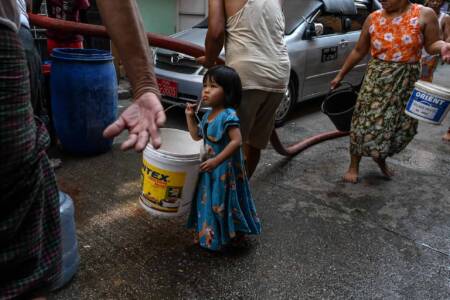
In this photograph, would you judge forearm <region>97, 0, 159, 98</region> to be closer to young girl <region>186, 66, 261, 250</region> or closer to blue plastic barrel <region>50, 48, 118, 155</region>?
young girl <region>186, 66, 261, 250</region>

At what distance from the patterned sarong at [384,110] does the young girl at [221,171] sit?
1672 millimetres

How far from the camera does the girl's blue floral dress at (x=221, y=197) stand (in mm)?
2301

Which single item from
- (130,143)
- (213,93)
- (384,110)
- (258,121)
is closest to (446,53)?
(384,110)

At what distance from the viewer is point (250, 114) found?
9.09 feet

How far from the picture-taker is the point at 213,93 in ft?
7.45

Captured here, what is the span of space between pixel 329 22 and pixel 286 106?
1625 mm

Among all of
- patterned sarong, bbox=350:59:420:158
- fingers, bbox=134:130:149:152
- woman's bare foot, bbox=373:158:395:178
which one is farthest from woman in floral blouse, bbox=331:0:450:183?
fingers, bbox=134:130:149:152

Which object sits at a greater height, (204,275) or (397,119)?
(397,119)

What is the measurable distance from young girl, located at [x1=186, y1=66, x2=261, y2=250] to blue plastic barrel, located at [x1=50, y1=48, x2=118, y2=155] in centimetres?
149

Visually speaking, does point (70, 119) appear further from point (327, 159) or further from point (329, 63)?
point (329, 63)

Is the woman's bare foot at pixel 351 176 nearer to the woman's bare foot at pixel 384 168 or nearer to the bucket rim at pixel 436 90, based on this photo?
the woman's bare foot at pixel 384 168

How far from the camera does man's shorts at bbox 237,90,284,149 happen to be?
8.98ft

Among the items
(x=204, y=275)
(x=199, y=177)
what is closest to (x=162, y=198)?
(x=199, y=177)

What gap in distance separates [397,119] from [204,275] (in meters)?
2.31
